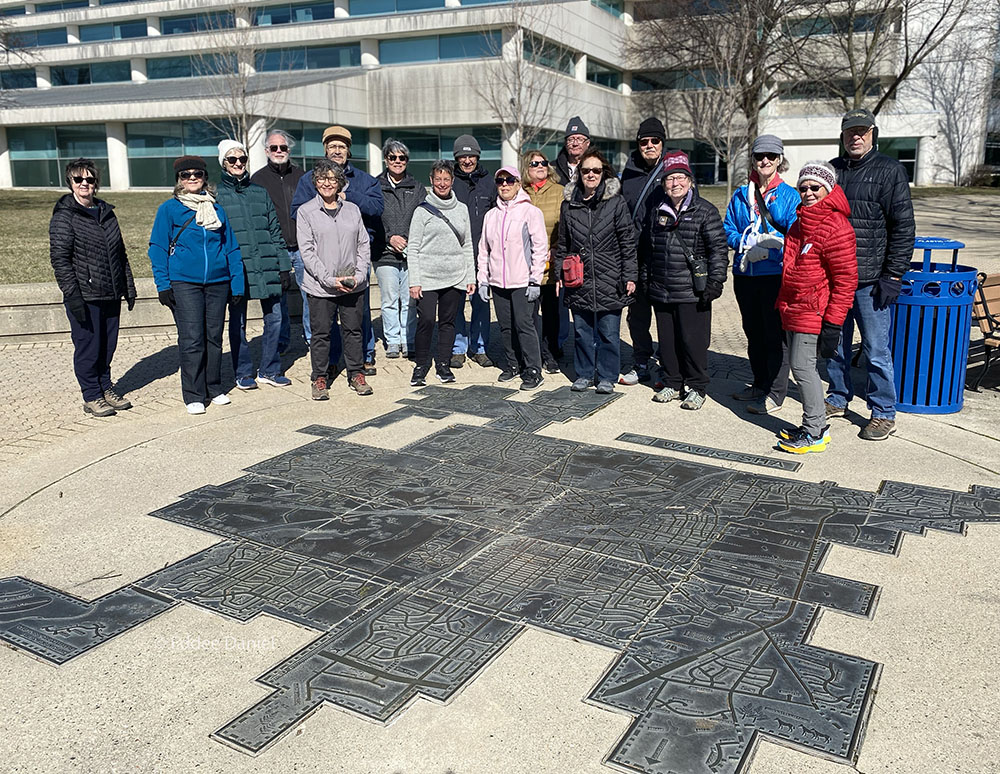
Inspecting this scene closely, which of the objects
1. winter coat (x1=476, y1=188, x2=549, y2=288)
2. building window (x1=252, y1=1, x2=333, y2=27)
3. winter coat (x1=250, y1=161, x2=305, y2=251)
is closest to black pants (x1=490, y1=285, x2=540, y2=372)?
winter coat (x1=476, y1=188, x2=549, y2=288)

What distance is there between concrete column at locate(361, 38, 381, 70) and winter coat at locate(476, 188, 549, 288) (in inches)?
1402

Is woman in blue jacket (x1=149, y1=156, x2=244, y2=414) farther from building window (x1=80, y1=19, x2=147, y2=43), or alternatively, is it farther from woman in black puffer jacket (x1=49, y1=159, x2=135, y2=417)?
building window (x1=80, y1=19, x2=147, y2=43)

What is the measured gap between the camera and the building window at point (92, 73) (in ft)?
163

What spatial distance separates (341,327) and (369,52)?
118ft

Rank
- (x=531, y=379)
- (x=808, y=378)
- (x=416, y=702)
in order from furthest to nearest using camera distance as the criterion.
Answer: (x=531, y=379) < (x=808, y=378) < (x=416, y=702)

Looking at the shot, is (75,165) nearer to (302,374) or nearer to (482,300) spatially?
(302,374)

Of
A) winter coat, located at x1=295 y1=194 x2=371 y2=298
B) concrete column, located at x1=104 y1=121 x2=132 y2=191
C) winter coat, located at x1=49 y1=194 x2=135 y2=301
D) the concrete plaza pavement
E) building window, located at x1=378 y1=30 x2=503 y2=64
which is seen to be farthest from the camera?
concrete column, located at x1=104 y1=121 x2=132 y2=191

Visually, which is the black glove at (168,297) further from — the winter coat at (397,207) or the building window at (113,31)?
the building window at (113,31)

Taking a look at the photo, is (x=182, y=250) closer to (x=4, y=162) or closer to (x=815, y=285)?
(x=815, y=285)

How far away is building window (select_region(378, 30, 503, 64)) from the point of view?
36969mm

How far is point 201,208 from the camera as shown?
6938mm

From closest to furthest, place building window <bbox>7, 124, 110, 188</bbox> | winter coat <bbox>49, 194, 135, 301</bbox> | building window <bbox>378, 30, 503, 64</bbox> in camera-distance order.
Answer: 1. winter coat <bbox>49, 194, 135, 301</bbox>
2. building window <bbox>378, 30, 503, 64</bbox>
3. building window <bbox>7, 124, 110, 188</bbox>

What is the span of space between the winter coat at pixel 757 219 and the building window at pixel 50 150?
127ft

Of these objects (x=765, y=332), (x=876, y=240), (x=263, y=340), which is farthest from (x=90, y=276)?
(x=876, y=240)
